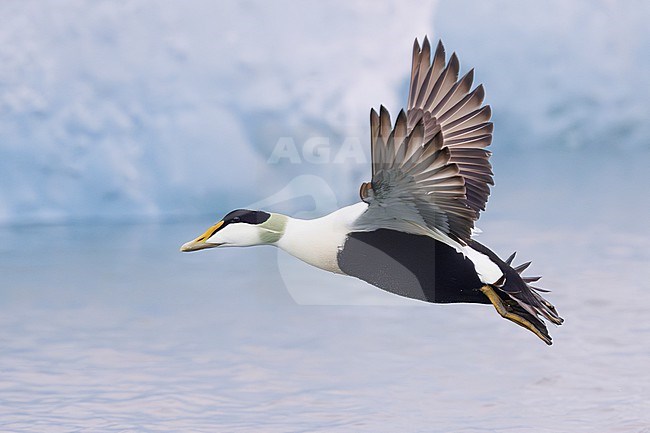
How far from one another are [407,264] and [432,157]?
0.57 feet

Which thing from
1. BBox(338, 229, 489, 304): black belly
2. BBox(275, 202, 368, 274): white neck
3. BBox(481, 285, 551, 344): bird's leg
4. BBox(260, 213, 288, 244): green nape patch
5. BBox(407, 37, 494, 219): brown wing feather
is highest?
BBox(407, 37, 494, 219): brown wing feather

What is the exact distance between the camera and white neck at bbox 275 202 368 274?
54.2 inches

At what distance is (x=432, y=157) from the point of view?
1245 millimetres

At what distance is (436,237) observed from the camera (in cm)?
139

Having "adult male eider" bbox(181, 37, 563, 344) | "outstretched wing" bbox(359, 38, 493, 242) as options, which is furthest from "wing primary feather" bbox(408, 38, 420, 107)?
"adult male eider" bbox(181, 37, 563, 344)

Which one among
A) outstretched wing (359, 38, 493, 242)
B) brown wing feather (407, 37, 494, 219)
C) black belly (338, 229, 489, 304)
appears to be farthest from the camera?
brown wing feather (407, 37, 494, 219)

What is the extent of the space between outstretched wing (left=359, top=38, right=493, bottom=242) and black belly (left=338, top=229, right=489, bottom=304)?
2 cm

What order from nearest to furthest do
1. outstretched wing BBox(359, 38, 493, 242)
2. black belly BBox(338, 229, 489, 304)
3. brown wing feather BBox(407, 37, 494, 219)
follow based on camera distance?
outstretched wing BBox(359, 38, 493, 242) → black belly BBox(338, 229, 489, 304) → brown wing feather BBox(407, 37, 494, 219)

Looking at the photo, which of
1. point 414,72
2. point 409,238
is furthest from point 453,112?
point 409,238

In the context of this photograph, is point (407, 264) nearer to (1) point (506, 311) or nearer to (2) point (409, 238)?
(2) point (409, 238)

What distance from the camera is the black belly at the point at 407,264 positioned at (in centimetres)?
137

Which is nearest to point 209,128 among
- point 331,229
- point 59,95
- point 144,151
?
point 144,151

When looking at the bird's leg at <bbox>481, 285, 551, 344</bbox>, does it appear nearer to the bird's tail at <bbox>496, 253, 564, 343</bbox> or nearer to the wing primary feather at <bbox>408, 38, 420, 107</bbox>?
the bird's tail at <bbox>496, 253, 564, 343</bbox>

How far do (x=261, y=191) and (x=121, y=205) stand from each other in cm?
39
